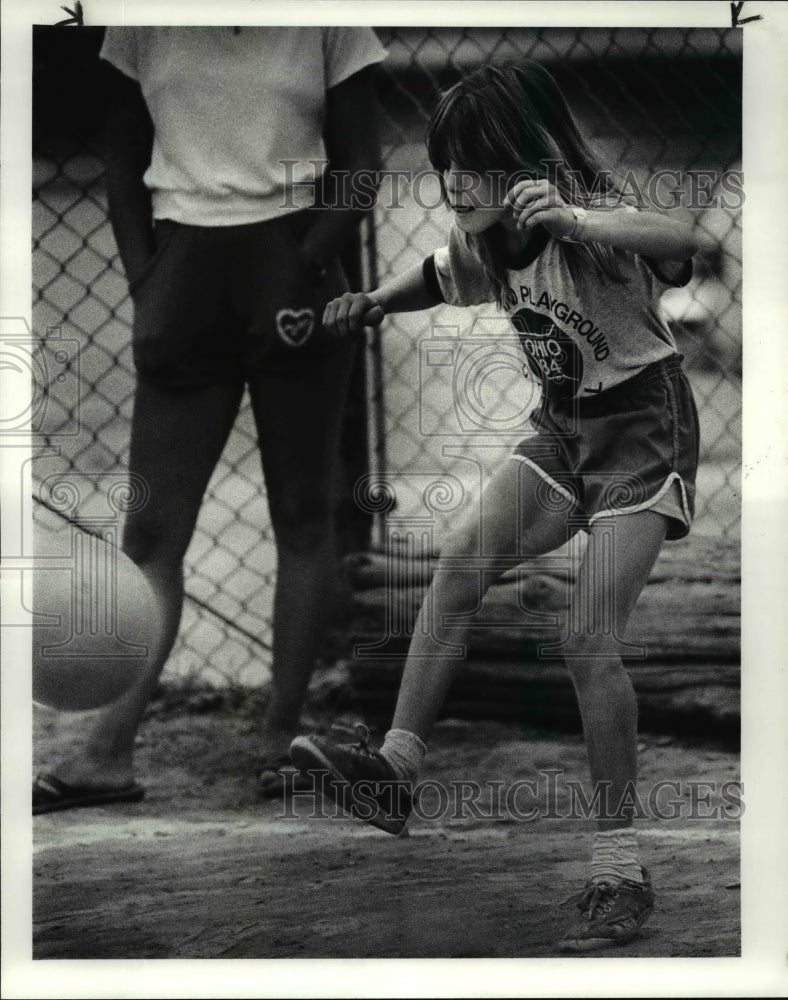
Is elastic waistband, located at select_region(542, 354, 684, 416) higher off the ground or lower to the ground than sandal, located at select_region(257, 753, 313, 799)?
higher

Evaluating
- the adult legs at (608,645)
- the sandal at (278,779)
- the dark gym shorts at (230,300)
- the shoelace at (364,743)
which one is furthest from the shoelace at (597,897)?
the dark gym shorts at (230,300)

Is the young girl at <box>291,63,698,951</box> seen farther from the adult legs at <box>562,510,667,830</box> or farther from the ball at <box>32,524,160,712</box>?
the ball at <box>32,524,160,712</box>

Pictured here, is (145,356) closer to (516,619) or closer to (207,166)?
(207,166)

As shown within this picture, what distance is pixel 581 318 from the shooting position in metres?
3.27

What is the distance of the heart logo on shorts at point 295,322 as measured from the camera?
3316 mm

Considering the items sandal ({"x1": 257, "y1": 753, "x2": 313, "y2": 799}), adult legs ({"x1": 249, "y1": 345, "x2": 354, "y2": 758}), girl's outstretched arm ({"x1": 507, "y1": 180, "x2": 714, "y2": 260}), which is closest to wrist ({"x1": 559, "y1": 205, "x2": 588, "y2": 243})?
girl's outstretched arm ({"x1": 507, "y1": 180, "x2": 714, "y2": 260})

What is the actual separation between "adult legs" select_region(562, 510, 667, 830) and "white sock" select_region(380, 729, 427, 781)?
1.32 ft

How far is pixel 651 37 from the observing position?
334 cm

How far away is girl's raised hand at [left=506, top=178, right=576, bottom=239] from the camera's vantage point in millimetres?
3234

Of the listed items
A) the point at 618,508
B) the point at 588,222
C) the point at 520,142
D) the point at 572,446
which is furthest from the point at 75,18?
the point at 618,508

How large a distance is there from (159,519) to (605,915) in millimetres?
1418

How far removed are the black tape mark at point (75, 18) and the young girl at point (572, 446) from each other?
0.88m
